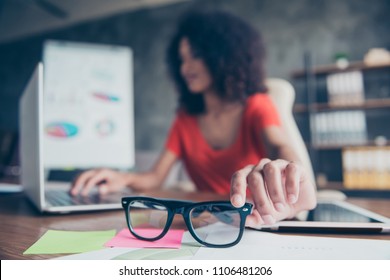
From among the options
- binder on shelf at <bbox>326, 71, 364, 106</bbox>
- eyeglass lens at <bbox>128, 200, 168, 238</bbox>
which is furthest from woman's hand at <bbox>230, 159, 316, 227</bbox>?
binder on shelf at <bbox>326, 71, 364, 106</bbox>

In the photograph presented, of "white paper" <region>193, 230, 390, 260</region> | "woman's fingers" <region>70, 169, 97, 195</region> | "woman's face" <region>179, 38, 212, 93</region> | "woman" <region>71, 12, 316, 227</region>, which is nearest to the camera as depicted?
"white paper" <region>193, 230, 390, 260</region>

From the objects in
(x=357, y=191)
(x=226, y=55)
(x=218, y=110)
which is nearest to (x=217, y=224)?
(x=218, y=110)

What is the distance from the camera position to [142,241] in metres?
0.38

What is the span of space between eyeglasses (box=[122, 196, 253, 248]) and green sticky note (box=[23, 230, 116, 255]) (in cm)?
4

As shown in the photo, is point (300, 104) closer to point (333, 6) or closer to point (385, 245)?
point (333, 6)

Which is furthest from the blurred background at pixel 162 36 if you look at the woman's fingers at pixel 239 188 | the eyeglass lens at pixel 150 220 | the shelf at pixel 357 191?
the woman's fingers at pixel 239 188

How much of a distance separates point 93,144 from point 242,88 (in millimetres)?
1314

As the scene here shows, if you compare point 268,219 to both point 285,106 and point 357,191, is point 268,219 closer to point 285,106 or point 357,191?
point 285,106

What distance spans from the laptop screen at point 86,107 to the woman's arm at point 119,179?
41.9 inches

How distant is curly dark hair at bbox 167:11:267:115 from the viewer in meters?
1.22

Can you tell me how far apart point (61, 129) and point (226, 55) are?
4.30 ft

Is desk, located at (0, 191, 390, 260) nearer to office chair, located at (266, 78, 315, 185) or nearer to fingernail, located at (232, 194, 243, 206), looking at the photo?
fingernail, located at (232, 194, 243, 206)

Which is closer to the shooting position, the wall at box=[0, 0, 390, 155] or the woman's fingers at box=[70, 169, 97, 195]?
the woman's fingers at box=[70, 169, 97, 195]

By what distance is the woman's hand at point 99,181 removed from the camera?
702 mm
